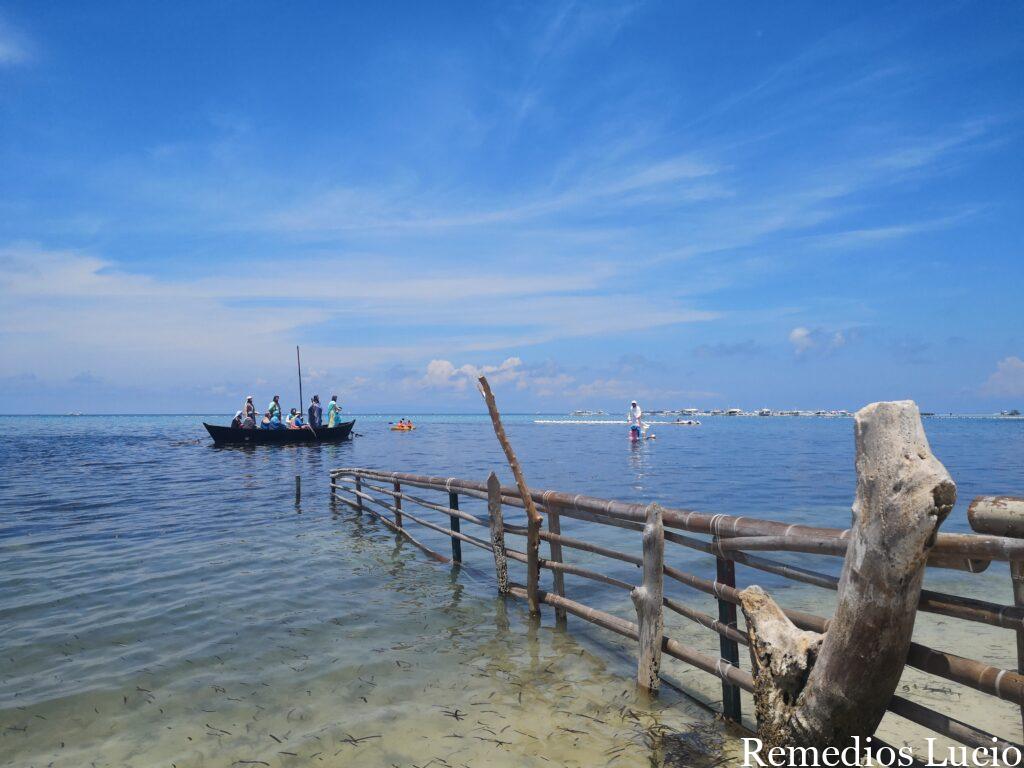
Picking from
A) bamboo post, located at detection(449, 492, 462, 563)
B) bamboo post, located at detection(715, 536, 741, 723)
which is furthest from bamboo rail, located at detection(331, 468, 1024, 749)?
bamboo post, located at detection(449, 492, 462, 563)

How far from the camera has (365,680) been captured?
16.9 feet

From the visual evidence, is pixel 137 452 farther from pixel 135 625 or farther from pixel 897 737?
pixel 897 737

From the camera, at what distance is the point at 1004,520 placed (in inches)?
102

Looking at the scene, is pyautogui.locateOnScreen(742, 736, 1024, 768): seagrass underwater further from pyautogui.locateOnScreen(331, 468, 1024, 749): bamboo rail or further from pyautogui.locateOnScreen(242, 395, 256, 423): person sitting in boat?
pyautogui.locateOnScreen(242, 395, 256, 423): person sitting in boat

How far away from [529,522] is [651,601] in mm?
1982

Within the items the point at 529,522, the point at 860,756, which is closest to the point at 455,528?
the point at 529,522

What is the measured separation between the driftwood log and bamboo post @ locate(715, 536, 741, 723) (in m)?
1.05

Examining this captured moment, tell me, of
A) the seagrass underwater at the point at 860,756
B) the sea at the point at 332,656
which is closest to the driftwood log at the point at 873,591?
the seagrass underwater at the point at 860,756

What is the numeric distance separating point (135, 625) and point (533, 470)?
20080 mm

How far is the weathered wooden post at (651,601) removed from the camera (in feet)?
14.6

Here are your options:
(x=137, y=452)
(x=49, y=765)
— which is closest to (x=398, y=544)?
(x=49, y=765)

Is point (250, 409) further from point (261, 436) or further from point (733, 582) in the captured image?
point (733, 582)

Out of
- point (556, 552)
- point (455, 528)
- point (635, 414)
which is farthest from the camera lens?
point (635, 414)

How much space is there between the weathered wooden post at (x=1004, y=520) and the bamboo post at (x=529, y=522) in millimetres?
3863
